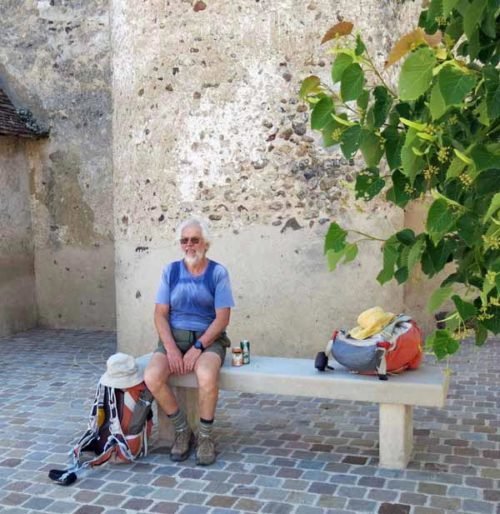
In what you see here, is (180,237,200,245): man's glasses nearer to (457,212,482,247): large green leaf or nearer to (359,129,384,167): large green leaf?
(359,129,384,167): large green leaf

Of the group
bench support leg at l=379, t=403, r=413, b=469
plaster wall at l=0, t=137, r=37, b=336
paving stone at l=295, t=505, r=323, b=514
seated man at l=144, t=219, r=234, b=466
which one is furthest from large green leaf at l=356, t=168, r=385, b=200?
plaster wall at l=0, t=137, r=37, b=336

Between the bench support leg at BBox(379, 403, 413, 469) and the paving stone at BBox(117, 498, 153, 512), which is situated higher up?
the bench support leg at BBox(379, 403, 413, 469)

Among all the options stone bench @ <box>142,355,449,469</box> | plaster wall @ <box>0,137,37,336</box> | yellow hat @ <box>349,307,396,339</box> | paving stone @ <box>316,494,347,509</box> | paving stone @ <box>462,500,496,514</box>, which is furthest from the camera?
plaster wall @ <box>0,137,37,336</box>

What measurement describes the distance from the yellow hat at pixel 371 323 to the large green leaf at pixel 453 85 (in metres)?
2.84

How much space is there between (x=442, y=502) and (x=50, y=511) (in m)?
2.04

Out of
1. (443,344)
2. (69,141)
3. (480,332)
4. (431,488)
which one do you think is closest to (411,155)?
(443,344)

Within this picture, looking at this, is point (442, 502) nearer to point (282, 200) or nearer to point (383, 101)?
point (383, 101)

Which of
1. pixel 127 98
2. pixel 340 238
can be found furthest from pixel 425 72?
pixel 127 98

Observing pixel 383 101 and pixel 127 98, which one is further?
pixel 127 98

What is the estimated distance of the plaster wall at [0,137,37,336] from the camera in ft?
31.1

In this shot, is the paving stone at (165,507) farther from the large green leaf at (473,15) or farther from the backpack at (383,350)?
the large green leaf at (473,15)

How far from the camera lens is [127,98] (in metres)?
7.33

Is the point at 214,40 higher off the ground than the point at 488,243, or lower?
higher

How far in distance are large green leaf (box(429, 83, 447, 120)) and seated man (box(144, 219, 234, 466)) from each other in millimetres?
3014
